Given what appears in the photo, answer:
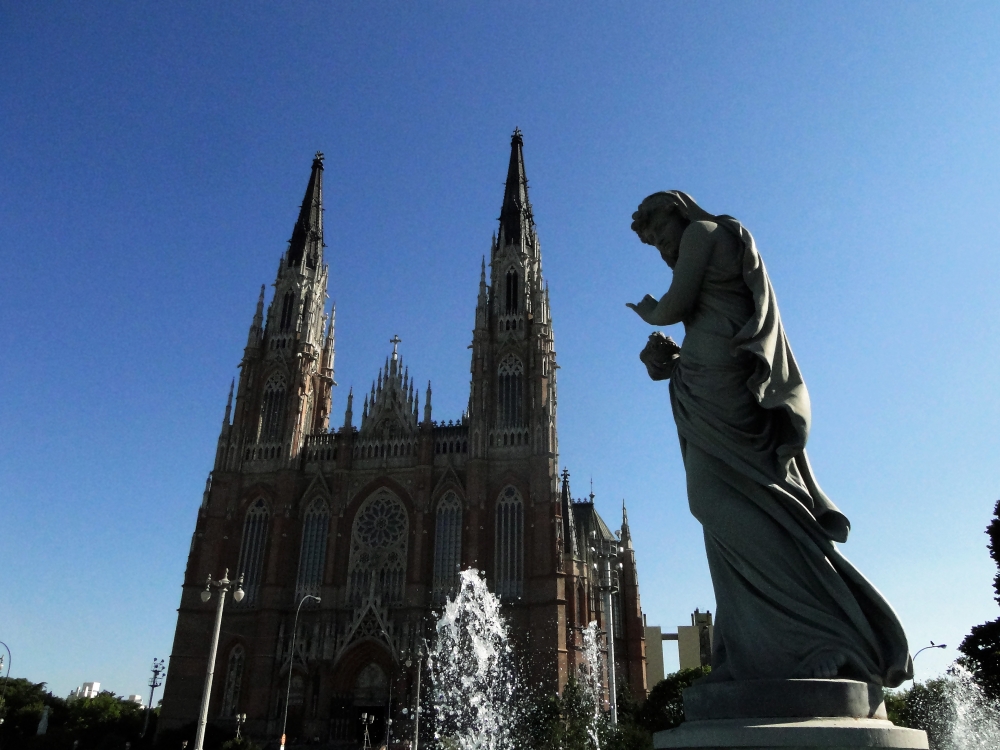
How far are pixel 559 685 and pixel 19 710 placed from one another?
3192 centimetres

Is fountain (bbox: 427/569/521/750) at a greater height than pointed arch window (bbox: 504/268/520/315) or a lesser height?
lesser

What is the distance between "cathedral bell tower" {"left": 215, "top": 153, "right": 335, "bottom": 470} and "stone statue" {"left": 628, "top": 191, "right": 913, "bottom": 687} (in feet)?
139

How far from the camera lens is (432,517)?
1642 inches

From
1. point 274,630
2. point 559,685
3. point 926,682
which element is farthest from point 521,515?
point 926,682

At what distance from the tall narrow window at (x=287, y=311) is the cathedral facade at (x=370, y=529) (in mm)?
127

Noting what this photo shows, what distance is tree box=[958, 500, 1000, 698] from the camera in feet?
74.1

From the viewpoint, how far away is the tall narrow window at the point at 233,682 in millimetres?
38469

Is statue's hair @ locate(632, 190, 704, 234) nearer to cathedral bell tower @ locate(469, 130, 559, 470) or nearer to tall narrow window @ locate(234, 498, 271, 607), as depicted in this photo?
cathedral bell tower @ locate(469, 130, 559, 470)

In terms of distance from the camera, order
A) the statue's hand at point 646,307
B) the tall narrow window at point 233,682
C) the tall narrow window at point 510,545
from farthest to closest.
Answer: the tall narrow window at point 510,545
the tall narrow window at point 233,682
the statue's hand at point 646,307

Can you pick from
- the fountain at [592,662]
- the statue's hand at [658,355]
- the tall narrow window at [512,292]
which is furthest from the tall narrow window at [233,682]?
the statue's hand at [658,355]

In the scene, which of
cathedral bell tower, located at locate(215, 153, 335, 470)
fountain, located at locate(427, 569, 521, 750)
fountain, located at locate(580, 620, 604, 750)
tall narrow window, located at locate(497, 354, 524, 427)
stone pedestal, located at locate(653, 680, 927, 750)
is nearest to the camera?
stone pedestal, located at locate(653, 680, 927, 750)

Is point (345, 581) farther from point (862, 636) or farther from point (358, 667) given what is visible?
point (862, 636)

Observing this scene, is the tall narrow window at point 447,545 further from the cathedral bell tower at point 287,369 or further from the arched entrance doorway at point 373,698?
the cathedral bell tower at point 287,369

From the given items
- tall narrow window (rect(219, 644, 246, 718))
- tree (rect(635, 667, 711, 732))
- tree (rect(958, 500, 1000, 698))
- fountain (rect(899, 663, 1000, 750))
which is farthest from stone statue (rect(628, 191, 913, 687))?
tall narrow window (rect(219, 644, 246, 718))
